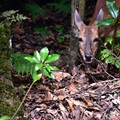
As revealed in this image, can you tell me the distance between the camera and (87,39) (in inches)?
220

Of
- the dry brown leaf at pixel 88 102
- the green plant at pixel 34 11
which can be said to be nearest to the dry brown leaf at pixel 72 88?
the dry brown leaf at pixel 88 102

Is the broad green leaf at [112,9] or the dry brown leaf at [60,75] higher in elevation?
the broad green leaf at [112,9]

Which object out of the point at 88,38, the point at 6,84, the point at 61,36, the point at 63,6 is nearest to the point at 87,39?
the point at 88,38

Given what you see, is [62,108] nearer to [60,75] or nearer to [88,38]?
[60,75]

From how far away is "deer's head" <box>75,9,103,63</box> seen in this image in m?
5.45

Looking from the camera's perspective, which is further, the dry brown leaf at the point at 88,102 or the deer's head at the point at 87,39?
the deer's head at the point at 87,39

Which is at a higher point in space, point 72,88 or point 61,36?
point 61,36

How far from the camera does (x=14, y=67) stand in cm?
483

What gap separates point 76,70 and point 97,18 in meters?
1.02

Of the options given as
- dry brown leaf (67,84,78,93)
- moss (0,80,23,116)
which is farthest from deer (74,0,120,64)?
moss (0,80,23,116)

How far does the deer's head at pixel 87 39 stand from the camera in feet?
17.9

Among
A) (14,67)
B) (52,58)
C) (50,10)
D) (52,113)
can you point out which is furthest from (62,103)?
(50,10)

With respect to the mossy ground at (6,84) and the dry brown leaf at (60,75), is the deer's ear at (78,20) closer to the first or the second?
the dry brown leaf at (60,75)

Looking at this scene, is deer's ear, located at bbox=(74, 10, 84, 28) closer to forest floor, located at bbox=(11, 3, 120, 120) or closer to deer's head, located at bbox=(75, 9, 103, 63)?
deer's head, located at bbox=(75, 9, 103, 63)
